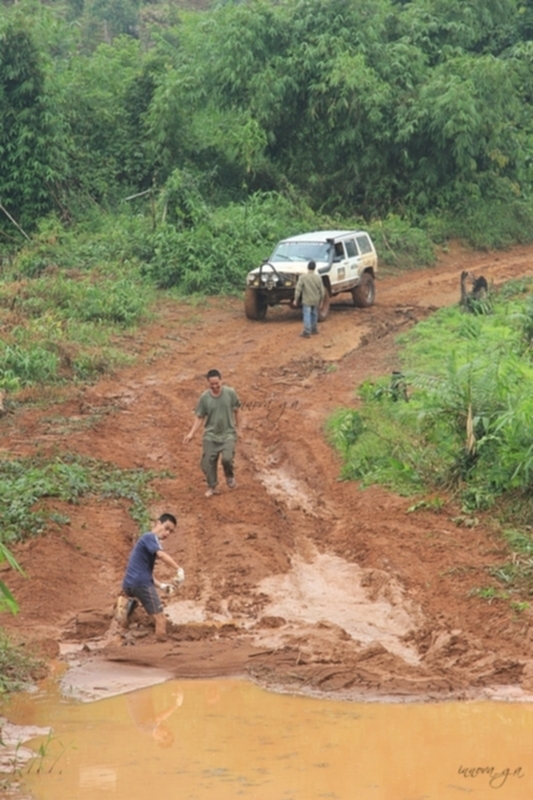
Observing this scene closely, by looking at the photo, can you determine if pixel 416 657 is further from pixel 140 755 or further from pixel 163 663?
pixel 140 755

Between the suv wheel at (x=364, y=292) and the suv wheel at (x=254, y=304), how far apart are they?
2188mm

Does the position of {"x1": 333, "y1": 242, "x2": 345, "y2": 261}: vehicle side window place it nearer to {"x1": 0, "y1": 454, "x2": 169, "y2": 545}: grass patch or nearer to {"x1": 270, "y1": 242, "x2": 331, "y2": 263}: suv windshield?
{"x1": 270, "y1": 242, "x2": 331, "y2": 263}: suv windshield

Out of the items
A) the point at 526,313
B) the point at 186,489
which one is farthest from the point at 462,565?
the point at 526,313

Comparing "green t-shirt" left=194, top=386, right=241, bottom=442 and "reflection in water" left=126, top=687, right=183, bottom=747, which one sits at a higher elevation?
"green t-shirt" left=194, top=386, right=241, bottom=442

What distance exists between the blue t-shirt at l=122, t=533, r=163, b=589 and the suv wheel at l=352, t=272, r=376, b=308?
15.4 metres

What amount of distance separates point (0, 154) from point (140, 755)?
23.6 metres

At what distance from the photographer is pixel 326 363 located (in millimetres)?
20953

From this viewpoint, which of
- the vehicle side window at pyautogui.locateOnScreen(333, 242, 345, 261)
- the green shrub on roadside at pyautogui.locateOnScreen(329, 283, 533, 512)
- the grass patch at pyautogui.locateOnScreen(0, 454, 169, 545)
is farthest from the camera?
the vehicle side window at pyautogui.locateOnScreen(333, 242, 345, 261)

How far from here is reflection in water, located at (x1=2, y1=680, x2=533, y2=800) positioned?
24.6 feet

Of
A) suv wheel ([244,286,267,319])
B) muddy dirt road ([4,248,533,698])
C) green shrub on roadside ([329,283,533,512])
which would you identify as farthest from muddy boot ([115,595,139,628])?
suv wheel ([244,286,267,319])

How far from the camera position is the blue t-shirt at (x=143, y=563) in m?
10.2

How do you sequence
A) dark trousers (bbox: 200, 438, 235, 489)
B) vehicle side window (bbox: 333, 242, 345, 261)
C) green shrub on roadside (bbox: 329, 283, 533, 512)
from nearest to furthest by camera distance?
green shrub on roadside (bbox: 329, 283, 533, 512), dark trousers (bbox: 200, 438, 235, 489), vehicle side window (bbox: 333, 242, 345, 261)

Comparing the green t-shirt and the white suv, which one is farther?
the white suv

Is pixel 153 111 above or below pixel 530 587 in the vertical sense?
above
